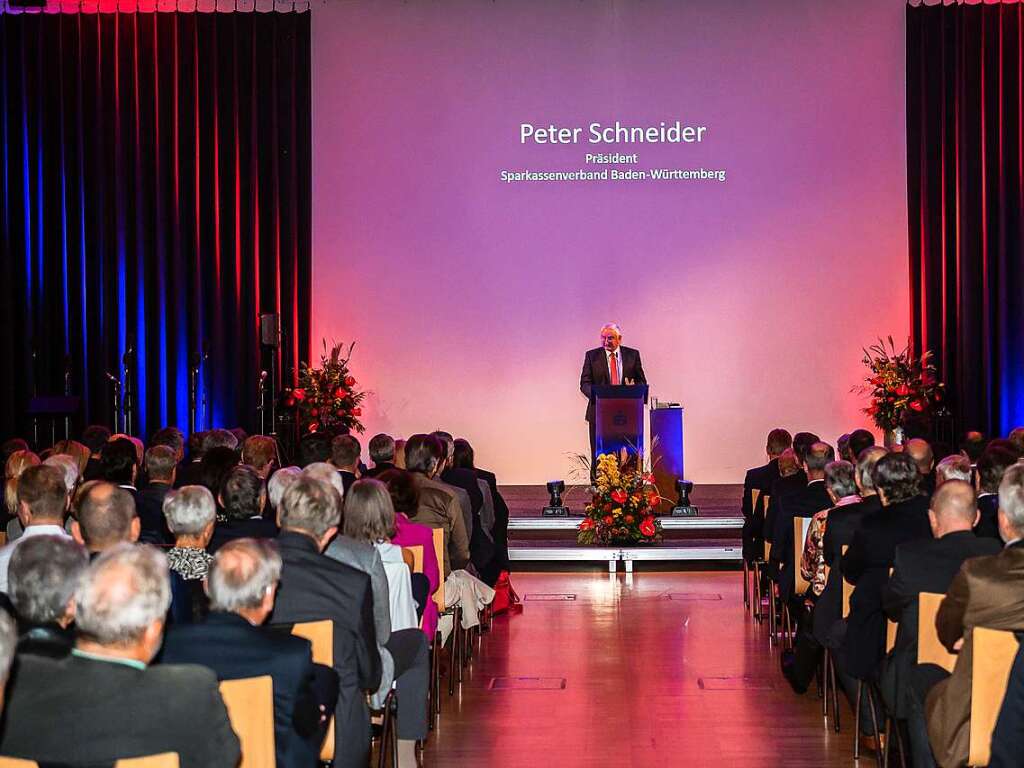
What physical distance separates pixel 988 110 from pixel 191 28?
806cm

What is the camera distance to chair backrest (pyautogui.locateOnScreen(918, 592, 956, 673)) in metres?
4.00

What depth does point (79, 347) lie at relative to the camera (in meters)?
13.3

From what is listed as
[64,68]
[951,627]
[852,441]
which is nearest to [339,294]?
[64,68]

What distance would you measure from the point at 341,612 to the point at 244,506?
115 centimetres

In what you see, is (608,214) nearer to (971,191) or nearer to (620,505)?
(971,191)

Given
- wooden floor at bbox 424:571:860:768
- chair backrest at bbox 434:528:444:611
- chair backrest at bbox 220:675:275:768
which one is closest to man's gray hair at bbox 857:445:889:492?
wooden floor at bbox 424:571:860:768

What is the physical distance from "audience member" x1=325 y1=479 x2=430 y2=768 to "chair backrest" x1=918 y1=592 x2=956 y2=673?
1.78m

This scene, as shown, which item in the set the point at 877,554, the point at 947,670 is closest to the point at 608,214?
the point at 877,554

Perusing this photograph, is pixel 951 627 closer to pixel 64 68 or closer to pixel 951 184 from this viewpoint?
pixel 951 184

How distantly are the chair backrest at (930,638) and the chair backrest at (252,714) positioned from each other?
6.80 feet

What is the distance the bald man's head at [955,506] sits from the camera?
4.27 metres

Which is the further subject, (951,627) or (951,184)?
(951,184)

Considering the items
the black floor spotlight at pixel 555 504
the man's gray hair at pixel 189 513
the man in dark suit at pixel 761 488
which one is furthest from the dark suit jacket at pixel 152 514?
the black floor spotlight at pixel 555 504

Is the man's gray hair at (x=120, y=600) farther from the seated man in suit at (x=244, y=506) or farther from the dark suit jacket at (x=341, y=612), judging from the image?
the seated man in suit at (x=244, y=506)
